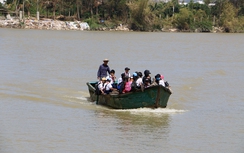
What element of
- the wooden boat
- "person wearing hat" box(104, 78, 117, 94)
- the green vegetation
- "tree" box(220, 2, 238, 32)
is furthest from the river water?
"tree" box(220, 2, 238, 32)

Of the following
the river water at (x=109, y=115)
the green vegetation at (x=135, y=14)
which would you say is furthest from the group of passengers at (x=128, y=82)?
the green vegetation at (x=135, y=14)

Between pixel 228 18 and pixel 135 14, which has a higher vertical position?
pixel 135 14

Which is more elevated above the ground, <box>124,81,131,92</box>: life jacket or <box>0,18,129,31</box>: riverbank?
<box>124,81,131,92</box>: life jacket

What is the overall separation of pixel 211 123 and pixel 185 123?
86cm

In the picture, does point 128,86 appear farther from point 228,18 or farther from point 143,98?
point 228,18

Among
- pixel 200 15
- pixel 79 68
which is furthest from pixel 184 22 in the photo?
pixel 79 68

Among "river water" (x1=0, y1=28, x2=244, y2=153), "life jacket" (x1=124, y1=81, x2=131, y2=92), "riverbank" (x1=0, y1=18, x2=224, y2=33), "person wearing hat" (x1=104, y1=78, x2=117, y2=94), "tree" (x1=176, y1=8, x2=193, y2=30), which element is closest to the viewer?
"river water" (x1=0, y1=28, x2=244, y2=153)

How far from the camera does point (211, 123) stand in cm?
1738

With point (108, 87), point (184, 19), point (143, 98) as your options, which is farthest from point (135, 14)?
point (143, 98)

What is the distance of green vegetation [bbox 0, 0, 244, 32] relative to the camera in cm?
8725

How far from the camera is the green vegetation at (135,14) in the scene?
87250 mm

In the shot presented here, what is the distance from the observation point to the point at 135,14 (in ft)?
285

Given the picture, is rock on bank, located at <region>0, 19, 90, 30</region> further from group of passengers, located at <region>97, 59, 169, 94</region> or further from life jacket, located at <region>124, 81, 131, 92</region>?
life jacket, located at <region>124, 81, 131, 92</region>

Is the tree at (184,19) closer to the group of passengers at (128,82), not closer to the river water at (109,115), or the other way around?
the river water at (109,115)
